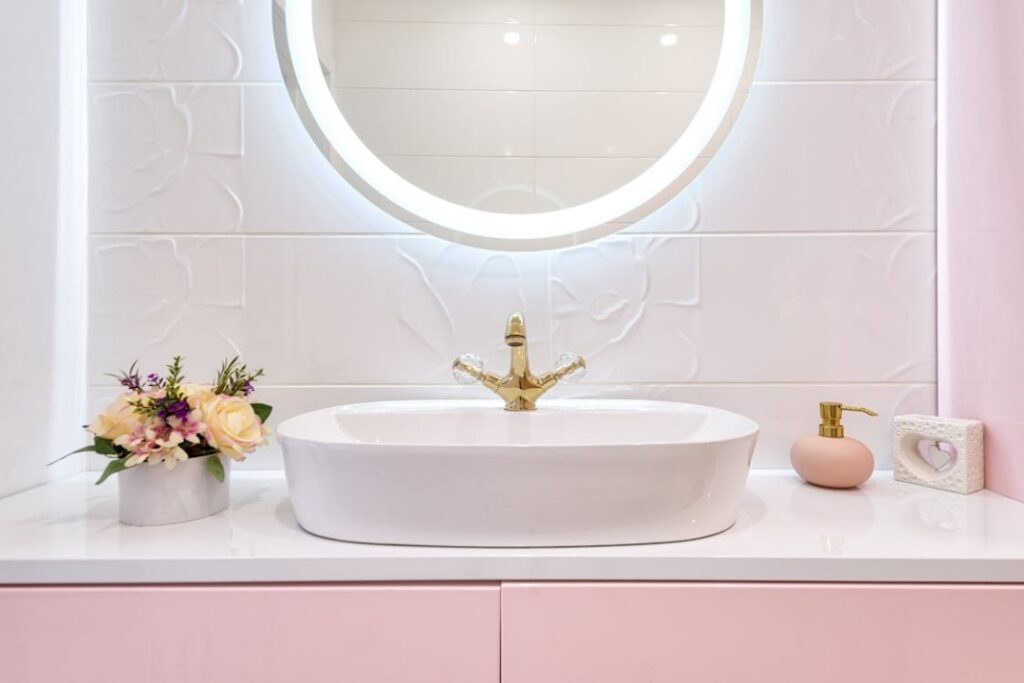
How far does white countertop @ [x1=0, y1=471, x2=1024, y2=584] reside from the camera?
0.53 metres

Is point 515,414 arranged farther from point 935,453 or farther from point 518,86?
point 935,453

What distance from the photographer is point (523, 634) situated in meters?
0.53

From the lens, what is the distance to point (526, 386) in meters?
0.85

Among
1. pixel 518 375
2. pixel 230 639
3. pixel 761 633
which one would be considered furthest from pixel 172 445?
pixel 761 633

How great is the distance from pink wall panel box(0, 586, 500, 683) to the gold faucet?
37 cm

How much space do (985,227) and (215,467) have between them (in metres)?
1.11

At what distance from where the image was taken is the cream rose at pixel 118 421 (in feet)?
2.16

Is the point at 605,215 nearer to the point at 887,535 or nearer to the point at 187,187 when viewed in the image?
the point at 887,535

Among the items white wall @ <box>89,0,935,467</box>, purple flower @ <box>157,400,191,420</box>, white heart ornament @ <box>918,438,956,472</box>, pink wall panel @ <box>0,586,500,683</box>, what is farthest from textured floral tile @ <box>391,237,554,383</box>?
white heart ornament @ <box>918,438,956,472</box>

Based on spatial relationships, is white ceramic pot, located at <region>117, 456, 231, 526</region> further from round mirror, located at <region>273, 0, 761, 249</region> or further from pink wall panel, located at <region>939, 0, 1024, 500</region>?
pink wall panel, located at <region>939, 0, 1024, 500</region>

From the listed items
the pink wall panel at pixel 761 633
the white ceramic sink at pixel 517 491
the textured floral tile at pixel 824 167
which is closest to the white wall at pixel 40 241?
the white ceramic sink at pixel 517 491

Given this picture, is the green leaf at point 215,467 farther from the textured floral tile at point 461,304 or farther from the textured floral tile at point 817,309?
the textured floral tile at point 817,309

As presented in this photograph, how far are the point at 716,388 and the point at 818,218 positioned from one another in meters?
0.33

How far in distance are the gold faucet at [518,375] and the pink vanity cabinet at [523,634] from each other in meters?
0.35
